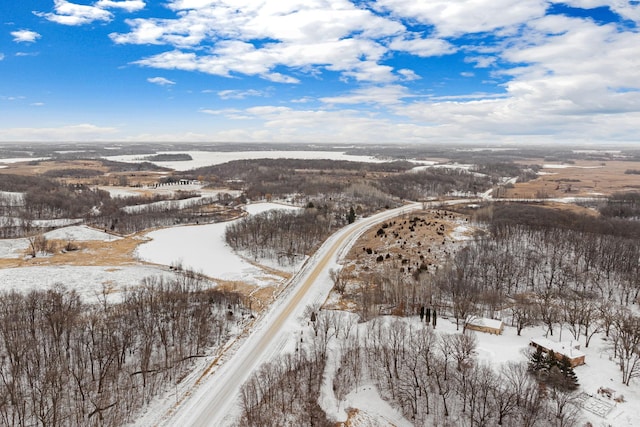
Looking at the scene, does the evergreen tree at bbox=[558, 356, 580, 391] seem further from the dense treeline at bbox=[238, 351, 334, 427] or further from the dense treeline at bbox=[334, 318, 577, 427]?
the dense treeline at bbox=[238, 351, 334, 427]

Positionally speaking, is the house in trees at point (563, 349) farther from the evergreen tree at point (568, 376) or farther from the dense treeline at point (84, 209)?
the dense treeline at point (84, 209)

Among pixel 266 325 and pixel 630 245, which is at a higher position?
pixel 630 245

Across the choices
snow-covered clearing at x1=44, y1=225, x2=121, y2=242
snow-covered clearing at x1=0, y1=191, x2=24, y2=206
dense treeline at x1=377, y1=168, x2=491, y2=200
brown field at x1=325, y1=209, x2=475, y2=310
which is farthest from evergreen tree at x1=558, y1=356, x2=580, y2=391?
snow-covered clearing at x1=0, y1=191, x2=24, y2=206

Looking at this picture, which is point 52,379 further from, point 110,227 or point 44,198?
point 44,198

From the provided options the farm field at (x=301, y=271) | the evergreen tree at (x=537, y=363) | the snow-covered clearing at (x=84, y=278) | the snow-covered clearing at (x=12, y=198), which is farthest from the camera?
the snow-covered clearing at (x=12, y=198)

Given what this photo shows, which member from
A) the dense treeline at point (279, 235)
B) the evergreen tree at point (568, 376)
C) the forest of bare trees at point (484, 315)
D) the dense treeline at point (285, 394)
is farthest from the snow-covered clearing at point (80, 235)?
the evergreen tree at point (568, 376)

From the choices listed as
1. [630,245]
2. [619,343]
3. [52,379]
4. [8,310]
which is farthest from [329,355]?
[630,245]
